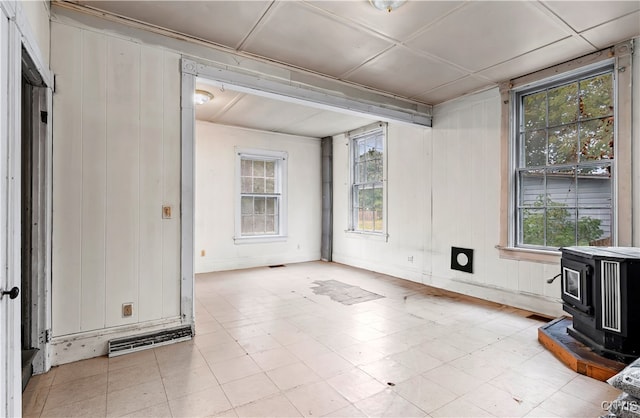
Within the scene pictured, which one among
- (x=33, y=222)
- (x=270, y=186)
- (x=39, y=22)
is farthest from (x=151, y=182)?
(x=270, y=186)

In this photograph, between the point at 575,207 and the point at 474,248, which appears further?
the point at 474,248

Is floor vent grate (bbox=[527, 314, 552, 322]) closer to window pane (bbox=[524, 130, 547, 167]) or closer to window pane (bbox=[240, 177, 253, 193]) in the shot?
window pane (bbox=[524, 130, 547, 167])

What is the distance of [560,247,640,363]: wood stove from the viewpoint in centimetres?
232

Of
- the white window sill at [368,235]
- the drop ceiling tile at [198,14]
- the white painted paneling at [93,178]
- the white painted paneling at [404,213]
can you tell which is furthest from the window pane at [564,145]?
the white painted paneling at [93,178]

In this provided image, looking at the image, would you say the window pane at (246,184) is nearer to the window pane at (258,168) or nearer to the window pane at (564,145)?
the window pane at (258,168)

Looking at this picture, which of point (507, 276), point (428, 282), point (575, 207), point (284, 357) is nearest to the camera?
point (284, 357)

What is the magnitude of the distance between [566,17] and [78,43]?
3905 mm

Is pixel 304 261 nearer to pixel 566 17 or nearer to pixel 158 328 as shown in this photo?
pixel 158 328

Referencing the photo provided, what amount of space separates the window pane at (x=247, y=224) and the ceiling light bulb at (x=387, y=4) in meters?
4.75

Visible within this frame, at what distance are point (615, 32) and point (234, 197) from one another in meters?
5.62

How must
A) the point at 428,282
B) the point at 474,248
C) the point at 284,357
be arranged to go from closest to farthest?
the point at 284,357 → the point at 474,248 → the point at 428,282

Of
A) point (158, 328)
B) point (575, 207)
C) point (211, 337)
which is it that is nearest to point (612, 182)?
point (575, 207)

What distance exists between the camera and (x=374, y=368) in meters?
2.45

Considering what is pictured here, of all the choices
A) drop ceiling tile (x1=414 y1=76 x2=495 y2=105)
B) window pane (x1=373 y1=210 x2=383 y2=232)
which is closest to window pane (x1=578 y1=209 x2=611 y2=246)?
drop ceiling tile (x1=414 y1=76 x2=495 y2=105)
